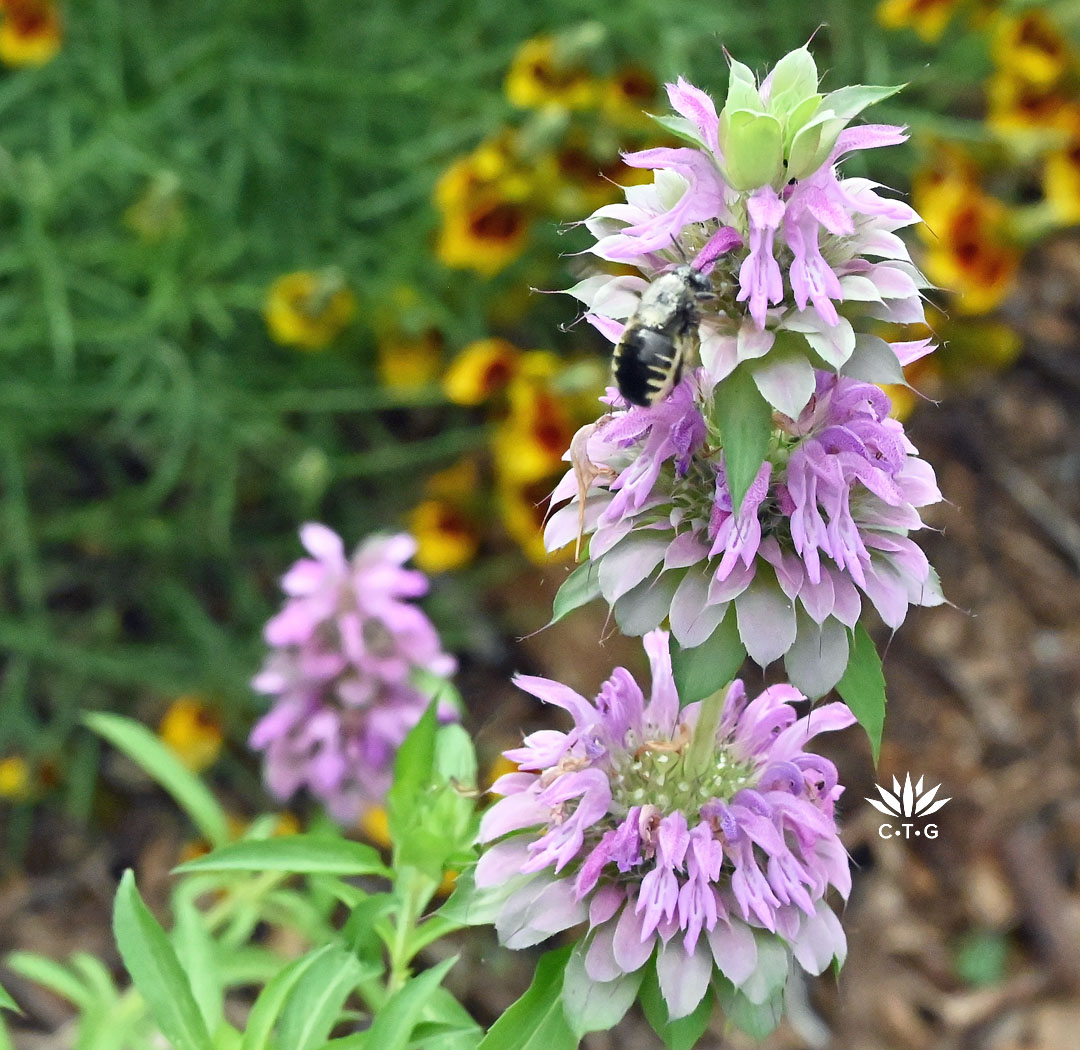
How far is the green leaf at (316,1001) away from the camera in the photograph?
125cm

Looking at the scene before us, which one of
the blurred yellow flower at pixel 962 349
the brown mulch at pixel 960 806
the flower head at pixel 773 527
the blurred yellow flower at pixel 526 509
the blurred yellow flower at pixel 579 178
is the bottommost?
the brown mulch at pixel 960 806

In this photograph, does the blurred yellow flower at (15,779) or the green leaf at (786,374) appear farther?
the blurred yellow flower at (15,779)

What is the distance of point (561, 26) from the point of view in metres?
3.10

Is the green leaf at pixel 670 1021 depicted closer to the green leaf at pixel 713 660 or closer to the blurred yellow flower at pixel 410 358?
the green leaf at pixel 713 660

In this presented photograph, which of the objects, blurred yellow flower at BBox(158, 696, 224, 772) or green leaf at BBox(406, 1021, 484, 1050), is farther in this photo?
blurred yellow flower at BBox(158, 696, 224, 772)

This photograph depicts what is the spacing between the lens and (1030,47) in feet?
9.52

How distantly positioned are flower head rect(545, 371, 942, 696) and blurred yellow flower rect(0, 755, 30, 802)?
7.20ft

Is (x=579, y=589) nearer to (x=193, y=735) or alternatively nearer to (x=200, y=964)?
(x=200, y=964)

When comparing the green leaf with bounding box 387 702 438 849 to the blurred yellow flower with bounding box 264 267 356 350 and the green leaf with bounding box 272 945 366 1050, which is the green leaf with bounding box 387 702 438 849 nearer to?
the green leaf with bounding box 272 945 366 1050

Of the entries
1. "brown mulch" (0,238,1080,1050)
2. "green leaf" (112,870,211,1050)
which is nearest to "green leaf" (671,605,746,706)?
"green leaf" (112,870,211,1050)

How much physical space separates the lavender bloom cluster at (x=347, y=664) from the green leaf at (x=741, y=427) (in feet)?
3.78

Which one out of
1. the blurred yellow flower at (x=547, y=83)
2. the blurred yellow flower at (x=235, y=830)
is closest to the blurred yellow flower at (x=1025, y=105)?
the blurred yellow flower at (x=547, y=83)

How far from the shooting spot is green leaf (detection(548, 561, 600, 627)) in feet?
3.30

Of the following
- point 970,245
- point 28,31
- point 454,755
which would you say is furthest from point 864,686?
point 28,31
